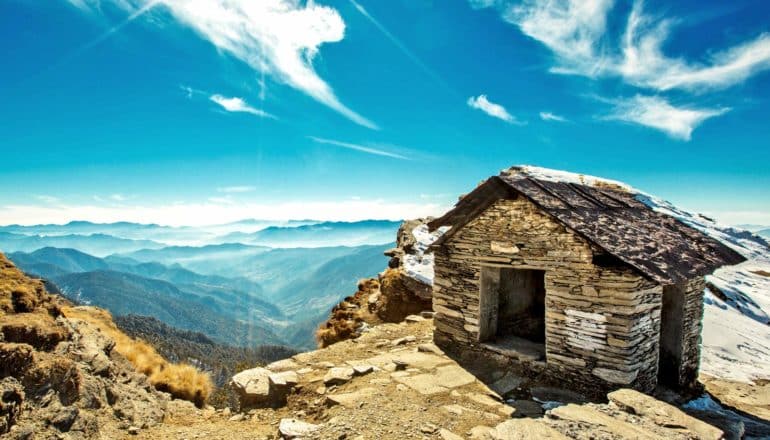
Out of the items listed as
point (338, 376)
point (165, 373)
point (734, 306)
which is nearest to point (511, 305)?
point (338, 376)

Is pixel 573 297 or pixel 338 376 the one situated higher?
pixel 573 297

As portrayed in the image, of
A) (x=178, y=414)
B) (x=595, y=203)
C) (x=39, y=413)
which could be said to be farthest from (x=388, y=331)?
(x=39, y=413)

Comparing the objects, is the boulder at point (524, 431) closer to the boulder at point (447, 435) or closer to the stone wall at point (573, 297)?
the boulder at point (447, 435)

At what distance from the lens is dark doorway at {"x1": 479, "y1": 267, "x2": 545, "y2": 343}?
26.3ft

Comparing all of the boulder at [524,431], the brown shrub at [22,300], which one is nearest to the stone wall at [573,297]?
the boulder at [524,431]

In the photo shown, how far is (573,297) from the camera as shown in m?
6.47

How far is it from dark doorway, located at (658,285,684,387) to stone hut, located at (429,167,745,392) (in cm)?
2

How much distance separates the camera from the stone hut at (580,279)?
239 inches

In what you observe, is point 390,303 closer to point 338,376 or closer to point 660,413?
point 338,376

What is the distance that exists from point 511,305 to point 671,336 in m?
3.17

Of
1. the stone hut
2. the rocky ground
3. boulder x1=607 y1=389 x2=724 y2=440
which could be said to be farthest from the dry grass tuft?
boulder x1=607 y1=389 x2=724 y2=440

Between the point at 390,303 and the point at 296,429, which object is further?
the point at 390,303

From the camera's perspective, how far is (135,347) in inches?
312

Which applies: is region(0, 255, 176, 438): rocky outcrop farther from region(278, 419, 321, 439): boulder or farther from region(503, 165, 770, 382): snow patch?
region(503, 165, 770, 382): snow patch
